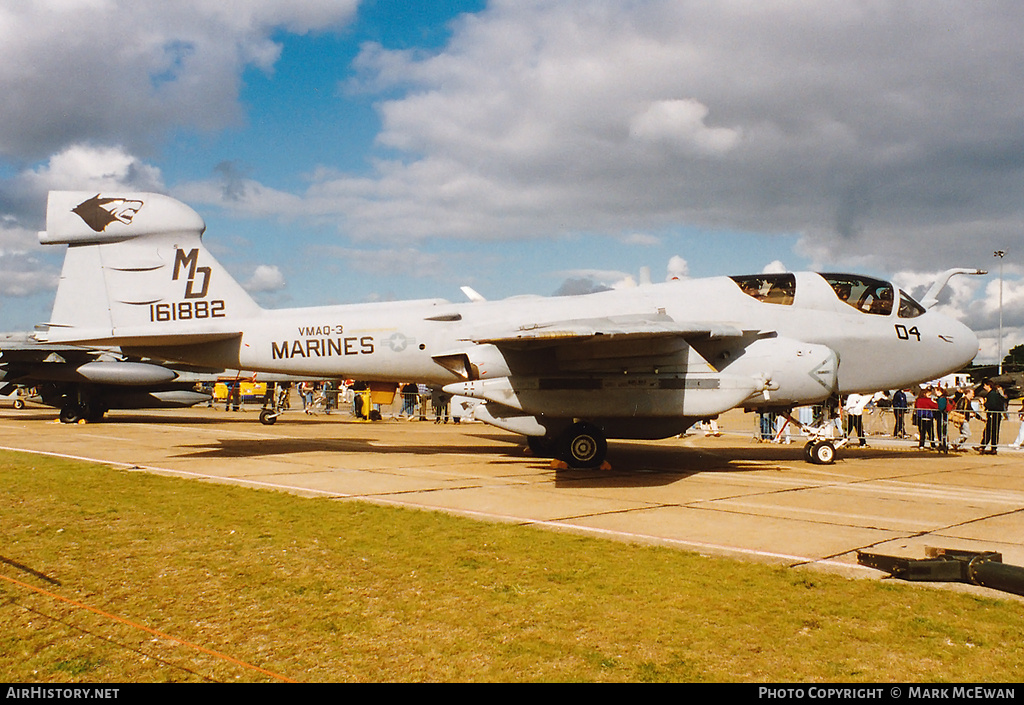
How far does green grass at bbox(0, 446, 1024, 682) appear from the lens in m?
3.40

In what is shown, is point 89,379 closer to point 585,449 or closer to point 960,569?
point 585,449

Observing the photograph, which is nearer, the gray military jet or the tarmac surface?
the tarmac surface

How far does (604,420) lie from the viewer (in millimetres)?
12172

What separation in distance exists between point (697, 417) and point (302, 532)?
7309 millimetres

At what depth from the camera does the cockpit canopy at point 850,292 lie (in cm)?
1262

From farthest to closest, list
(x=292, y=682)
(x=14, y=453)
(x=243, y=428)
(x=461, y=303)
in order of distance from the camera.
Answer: (x=243, y=428) < (x=461, y=303) < (x=14, y=453) < (x=292, y=682)

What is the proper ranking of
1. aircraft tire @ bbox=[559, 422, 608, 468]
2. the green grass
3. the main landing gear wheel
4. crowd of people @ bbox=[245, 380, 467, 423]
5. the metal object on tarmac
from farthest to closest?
crowd of people @ bbox=[245, 380, 467, 423]
the main landing gear wheel
aircraft tire @ bbox=[559, 422, 608, 468]
the metal object on tarmac
the green grass

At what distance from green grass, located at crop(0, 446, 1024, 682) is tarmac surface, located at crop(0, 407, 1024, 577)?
1.05m

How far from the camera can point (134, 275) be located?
1366cm

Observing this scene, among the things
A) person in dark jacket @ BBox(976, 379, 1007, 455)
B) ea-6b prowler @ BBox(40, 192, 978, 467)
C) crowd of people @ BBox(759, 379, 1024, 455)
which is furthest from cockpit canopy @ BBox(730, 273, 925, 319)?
person in dark jacket @ BBox(976, 379, 1007, 455)

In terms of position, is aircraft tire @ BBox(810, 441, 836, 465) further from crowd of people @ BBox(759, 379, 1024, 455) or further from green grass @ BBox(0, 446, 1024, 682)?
green grass @ BBox(0, 446, 1024, 682)

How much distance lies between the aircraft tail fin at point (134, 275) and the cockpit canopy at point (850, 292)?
393 inches

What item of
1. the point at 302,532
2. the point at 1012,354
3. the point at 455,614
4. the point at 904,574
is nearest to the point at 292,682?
the point at 455,614

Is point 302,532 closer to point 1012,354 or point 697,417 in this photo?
point 697,417
